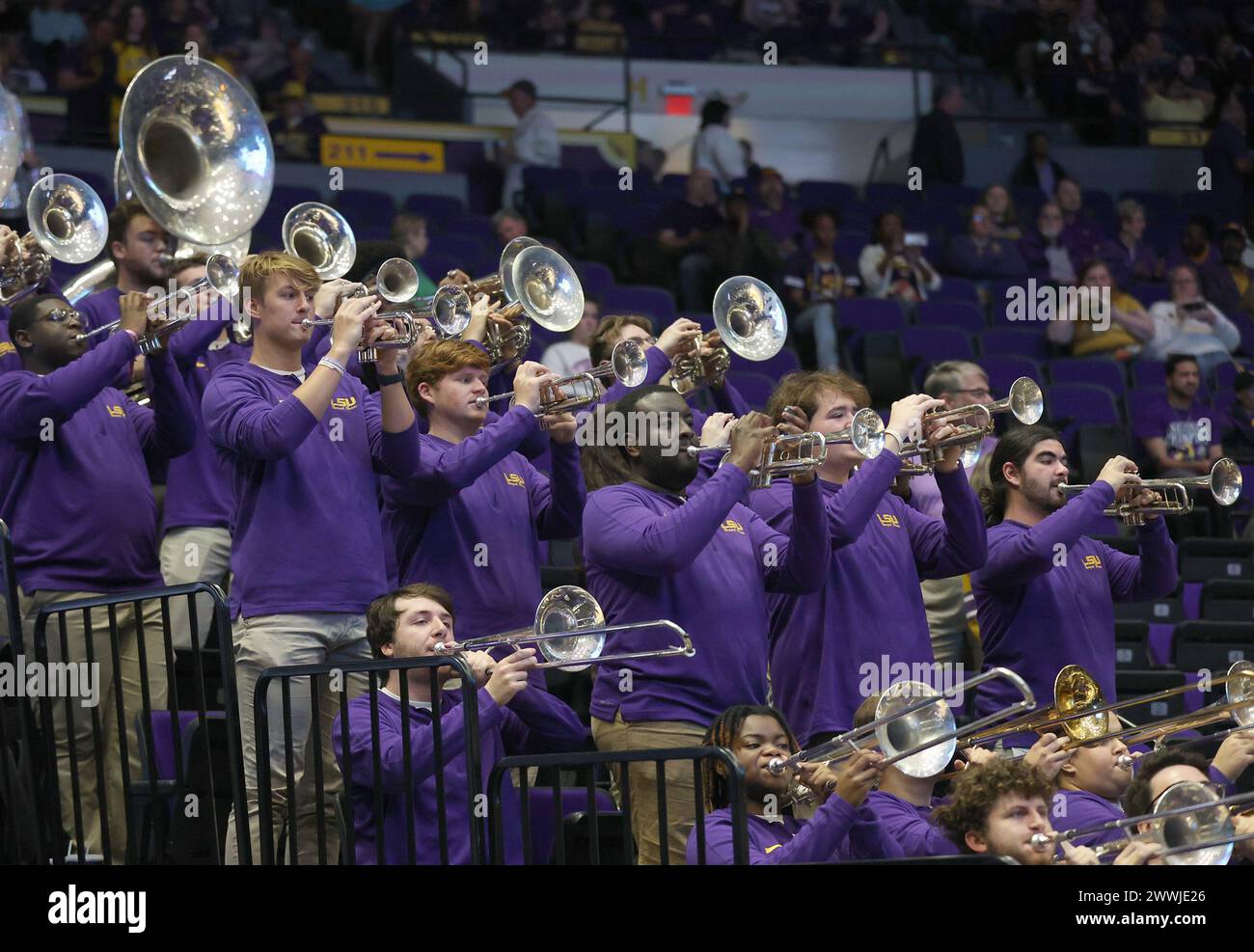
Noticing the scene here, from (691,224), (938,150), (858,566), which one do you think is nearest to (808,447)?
(858,566)

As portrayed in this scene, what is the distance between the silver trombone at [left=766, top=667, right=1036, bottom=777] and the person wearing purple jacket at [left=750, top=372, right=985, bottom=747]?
1.90ft

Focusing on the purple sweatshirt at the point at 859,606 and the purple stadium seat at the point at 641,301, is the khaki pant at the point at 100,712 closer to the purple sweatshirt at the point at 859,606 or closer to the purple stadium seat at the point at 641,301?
the purple sweatshirt at the point at 859,606

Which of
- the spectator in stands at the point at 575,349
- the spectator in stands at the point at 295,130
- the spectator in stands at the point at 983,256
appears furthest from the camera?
the spectator in stands at the point at 983,256

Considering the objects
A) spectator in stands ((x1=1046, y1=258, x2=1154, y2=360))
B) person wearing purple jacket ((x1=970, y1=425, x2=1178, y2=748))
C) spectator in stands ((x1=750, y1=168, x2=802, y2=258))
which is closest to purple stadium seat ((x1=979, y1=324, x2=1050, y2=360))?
spectator in stands ((x1=1046, y1=258, x2=1154, y2=360))

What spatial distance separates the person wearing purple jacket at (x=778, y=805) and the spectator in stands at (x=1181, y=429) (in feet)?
16.1

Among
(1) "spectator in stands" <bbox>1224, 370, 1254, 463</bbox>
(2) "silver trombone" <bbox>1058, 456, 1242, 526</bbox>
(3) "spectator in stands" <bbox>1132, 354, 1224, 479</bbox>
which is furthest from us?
(1) "spectator in stands" <bbox>1224, 370, 1254, 463</bbox>

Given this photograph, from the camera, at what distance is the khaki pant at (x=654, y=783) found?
517cm

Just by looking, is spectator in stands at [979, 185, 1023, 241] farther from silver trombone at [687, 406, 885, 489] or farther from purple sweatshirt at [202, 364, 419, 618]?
purple sweatshirt at [202, 364, 419, 618]

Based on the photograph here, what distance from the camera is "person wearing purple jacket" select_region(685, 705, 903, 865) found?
4.48m

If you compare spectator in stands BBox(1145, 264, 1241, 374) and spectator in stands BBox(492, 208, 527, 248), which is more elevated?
spectator in stands BBox(492, 208, 527, 248)

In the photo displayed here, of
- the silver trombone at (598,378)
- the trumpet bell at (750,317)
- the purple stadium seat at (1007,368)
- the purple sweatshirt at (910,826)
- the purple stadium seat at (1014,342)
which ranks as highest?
the purple stadium seat at (1014,342)

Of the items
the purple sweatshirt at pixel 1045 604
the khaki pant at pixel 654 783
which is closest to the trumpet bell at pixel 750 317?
the purple sweatshirt at pixel 1045 604

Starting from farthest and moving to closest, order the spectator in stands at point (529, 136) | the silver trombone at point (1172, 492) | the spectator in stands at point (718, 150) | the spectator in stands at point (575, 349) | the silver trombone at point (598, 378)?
the spectator in stands at point (718, 150) < the spectator in stands at point (529, 136) < the spectator in stands at point (575, 349) < the silver trombone at point (1172, 492) < the silver trombone at point (598, 378)

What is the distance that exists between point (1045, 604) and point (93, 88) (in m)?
7.04
